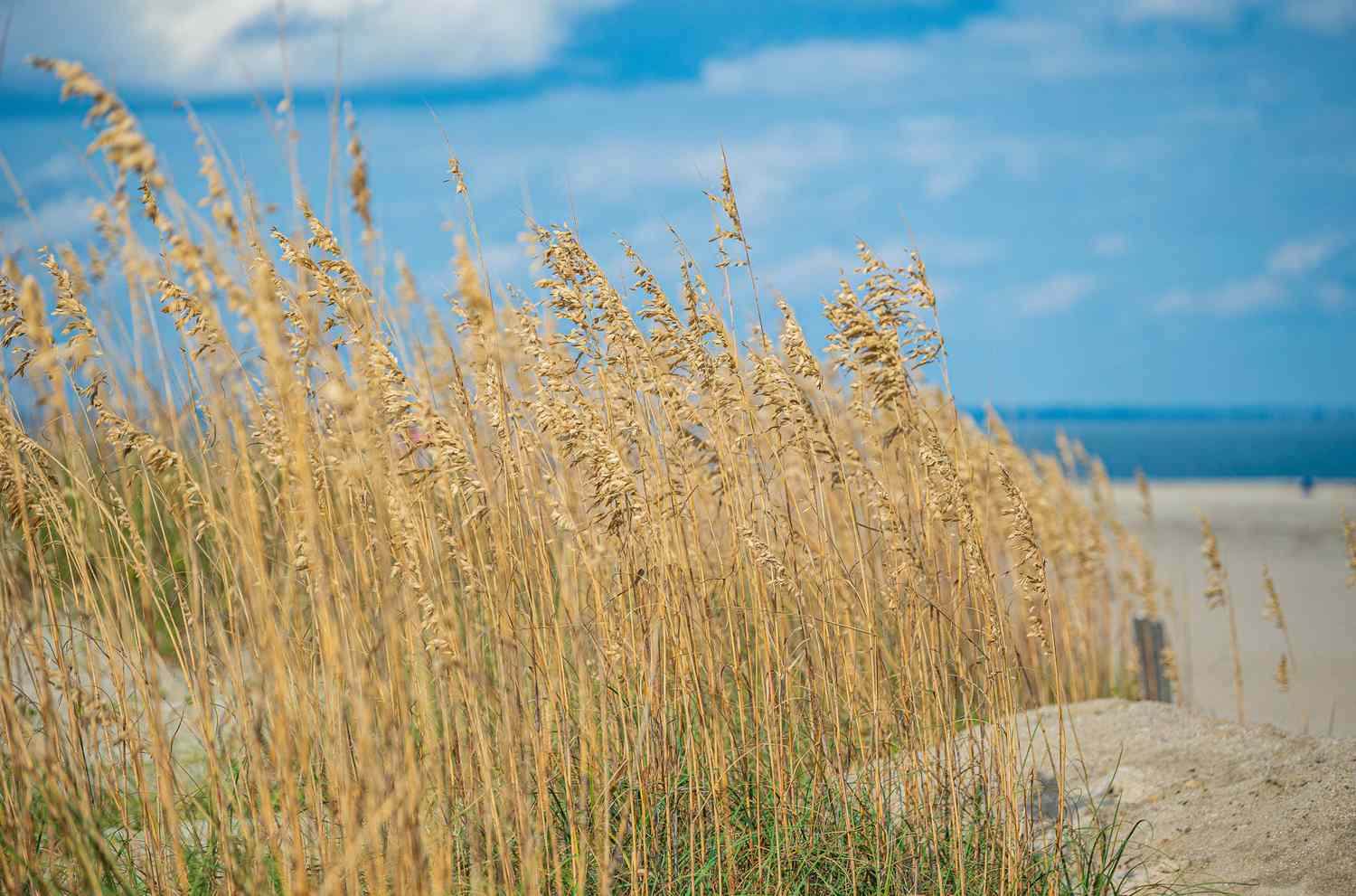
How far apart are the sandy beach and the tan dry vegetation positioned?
3679 mm

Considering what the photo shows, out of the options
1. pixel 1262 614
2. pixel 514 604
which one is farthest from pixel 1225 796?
pixel 1262 614

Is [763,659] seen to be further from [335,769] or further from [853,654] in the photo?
[335,769]

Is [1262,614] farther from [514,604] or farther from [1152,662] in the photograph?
[514,604]

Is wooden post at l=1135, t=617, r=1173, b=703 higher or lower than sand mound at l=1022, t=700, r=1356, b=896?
higher

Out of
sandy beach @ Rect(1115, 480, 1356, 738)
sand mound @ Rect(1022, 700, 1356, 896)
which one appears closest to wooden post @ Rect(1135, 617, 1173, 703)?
sandy beach @ Rect(1115, 480, 1356, 738)

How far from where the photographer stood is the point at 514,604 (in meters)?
2.66

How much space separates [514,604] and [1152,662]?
4937 millimetres

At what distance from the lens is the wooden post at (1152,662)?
615cm

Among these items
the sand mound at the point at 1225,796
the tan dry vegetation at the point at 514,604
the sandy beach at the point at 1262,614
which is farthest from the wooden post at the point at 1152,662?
the tan dry vegetation at the point at 514,604

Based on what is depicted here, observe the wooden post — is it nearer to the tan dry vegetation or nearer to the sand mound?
the sand mound

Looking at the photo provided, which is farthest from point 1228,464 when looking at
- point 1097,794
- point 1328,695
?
point 1097,794

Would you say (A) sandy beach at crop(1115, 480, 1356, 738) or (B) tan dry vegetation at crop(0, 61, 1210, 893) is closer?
(B) tan dry vegetation at crop(0, 61, 1210, 893)

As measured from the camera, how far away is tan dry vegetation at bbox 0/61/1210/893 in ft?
7.33

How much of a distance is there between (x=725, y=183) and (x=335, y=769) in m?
1.76
